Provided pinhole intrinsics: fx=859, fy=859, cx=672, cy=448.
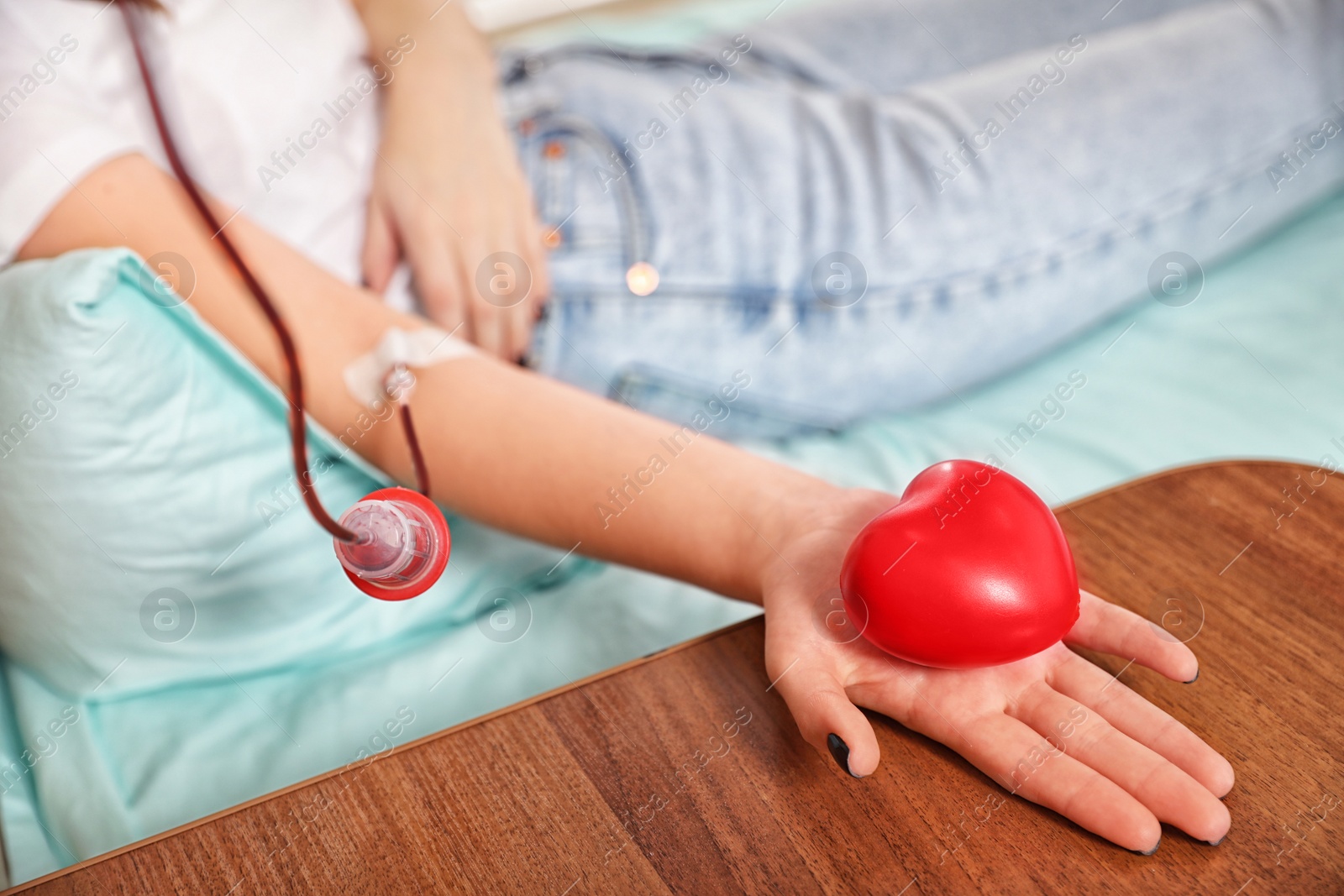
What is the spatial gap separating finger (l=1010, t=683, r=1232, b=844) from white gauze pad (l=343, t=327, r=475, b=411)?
18.0 inches

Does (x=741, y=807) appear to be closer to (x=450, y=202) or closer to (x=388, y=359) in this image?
(x=388, y=359)

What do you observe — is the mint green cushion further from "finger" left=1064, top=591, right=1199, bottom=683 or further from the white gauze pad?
"finger" left=1064, top=591, right=1199, bottom=683

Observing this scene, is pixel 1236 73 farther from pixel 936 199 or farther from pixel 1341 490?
pixel 1341 490

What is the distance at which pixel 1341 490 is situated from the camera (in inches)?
22.1

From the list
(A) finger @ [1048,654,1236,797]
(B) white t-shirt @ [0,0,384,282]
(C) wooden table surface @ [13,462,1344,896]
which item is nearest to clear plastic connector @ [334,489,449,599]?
(C) wooden table surface @ [13,462,1344,896]

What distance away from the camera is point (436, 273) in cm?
76

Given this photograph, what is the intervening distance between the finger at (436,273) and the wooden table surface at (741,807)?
0.41 meters

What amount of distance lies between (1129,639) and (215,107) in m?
0.80

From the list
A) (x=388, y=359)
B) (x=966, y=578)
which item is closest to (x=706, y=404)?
(x=388, y=359)

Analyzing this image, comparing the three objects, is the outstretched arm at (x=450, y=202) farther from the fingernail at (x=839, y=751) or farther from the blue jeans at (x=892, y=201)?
the fingernail at (x=839, y=751)

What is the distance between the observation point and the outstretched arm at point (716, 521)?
415mm

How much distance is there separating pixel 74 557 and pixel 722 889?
48cm

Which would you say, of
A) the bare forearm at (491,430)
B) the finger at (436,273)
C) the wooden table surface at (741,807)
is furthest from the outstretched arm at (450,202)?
the wooden table surface at (741,807)

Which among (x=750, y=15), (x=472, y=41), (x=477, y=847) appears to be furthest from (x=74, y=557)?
(x=750, y=15)
